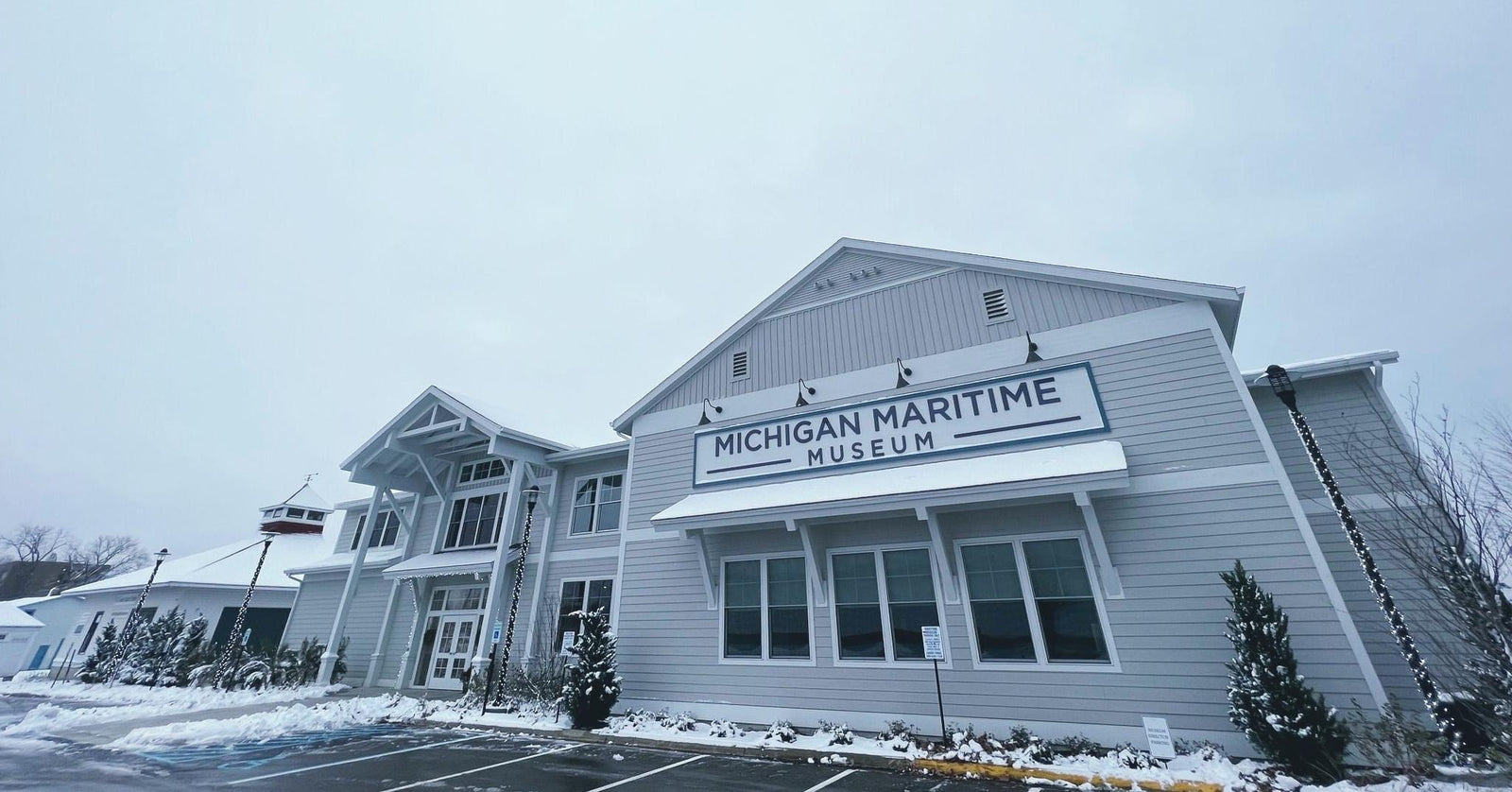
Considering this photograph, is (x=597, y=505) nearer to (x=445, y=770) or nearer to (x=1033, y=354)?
(x=445, y=770)

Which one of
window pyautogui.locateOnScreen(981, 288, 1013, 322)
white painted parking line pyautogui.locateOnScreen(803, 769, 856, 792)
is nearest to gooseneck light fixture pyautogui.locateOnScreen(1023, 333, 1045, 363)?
window pyautogui.locateOnScreen(981, 288, 1013, 322)

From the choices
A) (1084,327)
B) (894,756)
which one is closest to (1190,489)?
(1084,327)

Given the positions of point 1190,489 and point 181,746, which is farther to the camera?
point 181,746

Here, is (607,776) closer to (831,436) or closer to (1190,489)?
(831,436)

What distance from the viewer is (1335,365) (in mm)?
9531

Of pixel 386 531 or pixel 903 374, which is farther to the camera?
pixel 386 531

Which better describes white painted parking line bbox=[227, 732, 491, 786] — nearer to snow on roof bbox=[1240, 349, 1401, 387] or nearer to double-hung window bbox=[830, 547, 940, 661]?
double-hung window bbox=[830, 547, 940, 661]

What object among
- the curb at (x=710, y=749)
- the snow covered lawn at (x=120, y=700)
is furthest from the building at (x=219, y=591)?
the curb at (x=710, y=749)

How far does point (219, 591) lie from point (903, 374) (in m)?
29.8

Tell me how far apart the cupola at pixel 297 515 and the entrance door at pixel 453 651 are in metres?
20.6

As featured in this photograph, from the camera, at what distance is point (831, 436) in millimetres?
12039

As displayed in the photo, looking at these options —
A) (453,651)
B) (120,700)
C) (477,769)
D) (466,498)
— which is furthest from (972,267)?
(120,700)

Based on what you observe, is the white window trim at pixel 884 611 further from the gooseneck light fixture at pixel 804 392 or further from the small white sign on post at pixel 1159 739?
the gooseneck light fixture at pixel 804 392

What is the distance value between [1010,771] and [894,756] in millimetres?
1540
